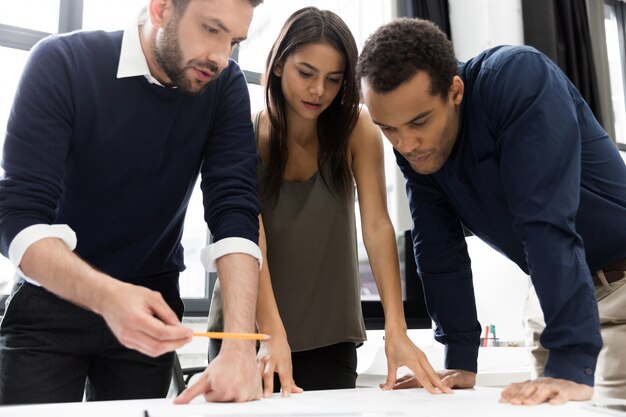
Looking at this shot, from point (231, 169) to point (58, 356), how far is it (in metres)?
0.46

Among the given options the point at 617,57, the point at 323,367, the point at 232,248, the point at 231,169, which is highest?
the point at 617,57

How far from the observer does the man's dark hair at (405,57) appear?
1178 mm

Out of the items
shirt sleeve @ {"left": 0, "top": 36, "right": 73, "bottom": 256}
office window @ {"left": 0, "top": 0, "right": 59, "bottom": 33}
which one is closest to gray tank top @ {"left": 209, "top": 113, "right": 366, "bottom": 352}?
shirt sleeve @ {"left": 0, "top": 36, "right": 73, "bottom": 256}

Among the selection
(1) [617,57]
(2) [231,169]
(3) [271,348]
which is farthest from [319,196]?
(1) [617,57]

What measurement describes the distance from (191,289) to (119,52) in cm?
189

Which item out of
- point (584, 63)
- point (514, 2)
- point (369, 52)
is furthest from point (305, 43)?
point (584, 63)

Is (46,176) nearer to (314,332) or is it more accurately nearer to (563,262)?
(314,332)

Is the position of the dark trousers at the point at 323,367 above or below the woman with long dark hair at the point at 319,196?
below

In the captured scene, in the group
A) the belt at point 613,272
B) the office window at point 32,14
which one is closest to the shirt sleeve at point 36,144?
the belt at point 613,272

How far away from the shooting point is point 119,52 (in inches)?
48.8

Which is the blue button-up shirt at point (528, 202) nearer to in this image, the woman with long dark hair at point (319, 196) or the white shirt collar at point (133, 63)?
the woman with long dark hair at point (319, 196)

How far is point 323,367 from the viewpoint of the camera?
143 centimetres

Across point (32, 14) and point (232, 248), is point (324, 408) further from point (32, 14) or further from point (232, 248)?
point (32, 14)

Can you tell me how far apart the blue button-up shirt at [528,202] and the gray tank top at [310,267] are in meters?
0.18
